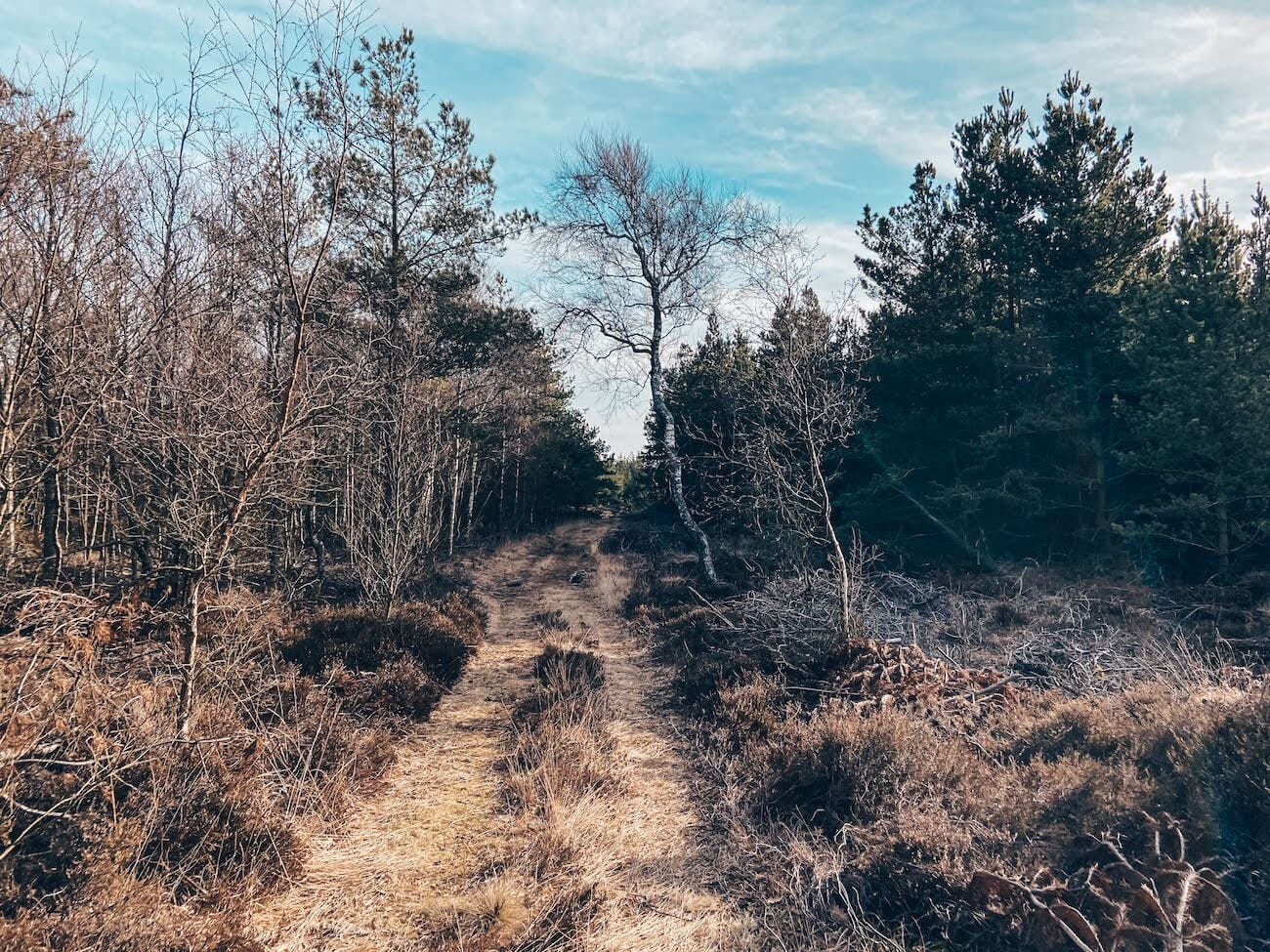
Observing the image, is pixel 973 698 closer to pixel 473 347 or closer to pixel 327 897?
pixel 327 897

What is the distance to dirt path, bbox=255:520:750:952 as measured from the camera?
136 inches

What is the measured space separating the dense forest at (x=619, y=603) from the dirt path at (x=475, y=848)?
0.12ft

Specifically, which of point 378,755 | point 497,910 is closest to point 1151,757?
point 497,910

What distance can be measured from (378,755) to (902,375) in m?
13.6

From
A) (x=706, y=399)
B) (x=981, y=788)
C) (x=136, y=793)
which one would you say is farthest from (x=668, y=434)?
(x=136, y=793)

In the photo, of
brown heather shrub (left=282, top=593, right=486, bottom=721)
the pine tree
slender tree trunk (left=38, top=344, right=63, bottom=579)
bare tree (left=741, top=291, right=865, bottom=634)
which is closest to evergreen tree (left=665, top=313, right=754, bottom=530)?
the pine tree

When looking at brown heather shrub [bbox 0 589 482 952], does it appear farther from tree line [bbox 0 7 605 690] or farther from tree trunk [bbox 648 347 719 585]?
tree trunk [bbox 648 347 719 585]

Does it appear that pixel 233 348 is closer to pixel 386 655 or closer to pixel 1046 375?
pixel 386 655

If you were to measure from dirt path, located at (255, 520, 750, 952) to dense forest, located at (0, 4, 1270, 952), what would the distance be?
0.04 meters

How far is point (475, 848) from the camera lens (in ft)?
14.1

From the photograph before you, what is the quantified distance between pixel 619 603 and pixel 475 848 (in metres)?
9.14

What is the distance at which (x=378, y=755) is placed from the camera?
5414mm

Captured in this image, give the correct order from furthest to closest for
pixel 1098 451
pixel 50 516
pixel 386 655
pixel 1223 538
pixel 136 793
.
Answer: pixel 1098 451 → pixel 1223 538 → pixel 50 516 → pixel 386 655 → pixel 136 793

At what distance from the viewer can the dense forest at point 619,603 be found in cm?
343
